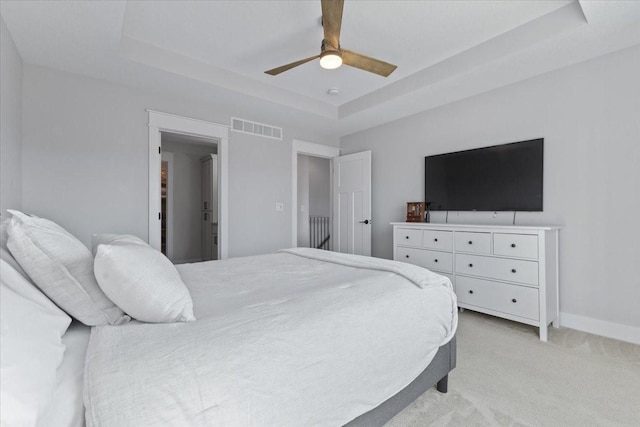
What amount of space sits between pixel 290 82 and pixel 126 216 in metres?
2.32

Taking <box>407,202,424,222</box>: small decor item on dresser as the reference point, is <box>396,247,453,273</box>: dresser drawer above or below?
below

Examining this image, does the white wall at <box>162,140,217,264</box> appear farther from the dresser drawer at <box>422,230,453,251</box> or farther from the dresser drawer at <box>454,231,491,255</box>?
the dresser drawer at <box>454,231,491,255</box>

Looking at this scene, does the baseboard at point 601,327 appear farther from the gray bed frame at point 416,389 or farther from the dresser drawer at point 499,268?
the gray bed frame at point 416,389

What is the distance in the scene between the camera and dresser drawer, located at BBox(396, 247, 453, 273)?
10.5 ft

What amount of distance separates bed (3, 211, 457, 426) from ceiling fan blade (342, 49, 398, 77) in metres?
1.63

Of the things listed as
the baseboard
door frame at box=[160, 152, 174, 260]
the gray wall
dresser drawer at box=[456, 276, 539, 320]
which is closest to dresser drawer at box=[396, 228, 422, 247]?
dresser drawer at box=[456, 276, 539, 320]

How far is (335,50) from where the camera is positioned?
2166 mm

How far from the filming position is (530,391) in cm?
176

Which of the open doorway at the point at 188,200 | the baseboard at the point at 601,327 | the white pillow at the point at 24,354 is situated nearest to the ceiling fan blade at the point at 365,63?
the white pillow at the point at 24,354

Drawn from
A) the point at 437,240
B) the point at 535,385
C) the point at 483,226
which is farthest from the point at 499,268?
the point at 535,385

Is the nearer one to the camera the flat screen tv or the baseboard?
the baseboard

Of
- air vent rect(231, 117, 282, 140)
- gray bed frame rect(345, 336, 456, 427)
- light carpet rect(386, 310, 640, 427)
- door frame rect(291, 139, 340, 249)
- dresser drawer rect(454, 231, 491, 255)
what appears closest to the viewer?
gray bed frame rect(345, 336, 456, 427)

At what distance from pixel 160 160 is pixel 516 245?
12.4 ft

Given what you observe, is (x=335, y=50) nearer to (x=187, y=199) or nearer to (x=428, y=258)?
(x=428, y=258)
